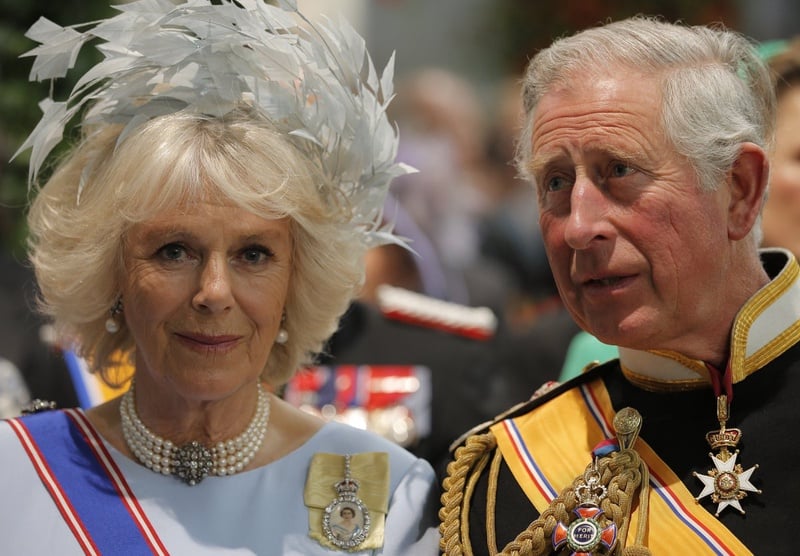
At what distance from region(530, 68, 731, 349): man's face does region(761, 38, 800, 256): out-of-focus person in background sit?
1.56 m

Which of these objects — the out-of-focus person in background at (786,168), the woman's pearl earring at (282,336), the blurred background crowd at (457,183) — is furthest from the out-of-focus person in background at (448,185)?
the woman's pearl earring at (282,336)

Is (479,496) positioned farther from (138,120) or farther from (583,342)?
(583,342)

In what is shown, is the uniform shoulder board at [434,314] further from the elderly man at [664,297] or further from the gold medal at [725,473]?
the gold medal at [725,473]

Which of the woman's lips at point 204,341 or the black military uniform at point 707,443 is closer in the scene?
the black military uniform at point 707,443

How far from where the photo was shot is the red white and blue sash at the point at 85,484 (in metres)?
2.95

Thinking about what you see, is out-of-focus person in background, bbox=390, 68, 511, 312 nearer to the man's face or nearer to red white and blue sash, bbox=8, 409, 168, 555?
red white and blue sash, bbox=8, 409, 168, 555

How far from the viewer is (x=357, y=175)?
3199mm

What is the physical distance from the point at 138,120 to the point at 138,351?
539mm

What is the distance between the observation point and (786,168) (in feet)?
14.0

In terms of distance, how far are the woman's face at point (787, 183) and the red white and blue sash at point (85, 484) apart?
2246 millimetres

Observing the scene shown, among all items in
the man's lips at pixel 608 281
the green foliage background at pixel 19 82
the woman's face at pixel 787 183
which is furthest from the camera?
the green foliage background at pixel 19 82

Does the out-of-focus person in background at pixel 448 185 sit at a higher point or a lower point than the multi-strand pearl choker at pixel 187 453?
lower

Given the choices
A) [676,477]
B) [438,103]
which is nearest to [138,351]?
[676,477]

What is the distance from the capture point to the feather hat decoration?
3.01m
